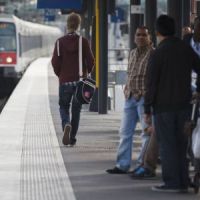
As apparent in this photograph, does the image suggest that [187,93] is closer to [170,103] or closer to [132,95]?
[170,103]

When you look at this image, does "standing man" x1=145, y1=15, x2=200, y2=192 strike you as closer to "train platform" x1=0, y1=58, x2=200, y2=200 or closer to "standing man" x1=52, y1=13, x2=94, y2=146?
"train platform" x1=0, y1=58, x2=200, y2=200

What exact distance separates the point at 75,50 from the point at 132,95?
107 inches

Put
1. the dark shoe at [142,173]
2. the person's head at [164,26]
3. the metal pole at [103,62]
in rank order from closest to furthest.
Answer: the person's head at [164,26], the dark shoe at [142,173], the metal pole at [103,62]

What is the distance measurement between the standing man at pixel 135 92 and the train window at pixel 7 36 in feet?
90.0

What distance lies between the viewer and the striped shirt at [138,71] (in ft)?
34.1

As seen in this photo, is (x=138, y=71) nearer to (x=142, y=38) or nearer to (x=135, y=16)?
(x=142, y=38)

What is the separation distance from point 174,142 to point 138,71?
1.36 metres

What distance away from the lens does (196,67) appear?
9.37m

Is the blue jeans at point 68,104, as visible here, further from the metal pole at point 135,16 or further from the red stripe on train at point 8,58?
the red stripe on train at point 8,58

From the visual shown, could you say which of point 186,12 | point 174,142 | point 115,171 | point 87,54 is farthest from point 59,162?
point 186,12

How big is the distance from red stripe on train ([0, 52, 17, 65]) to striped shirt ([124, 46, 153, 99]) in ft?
88.3

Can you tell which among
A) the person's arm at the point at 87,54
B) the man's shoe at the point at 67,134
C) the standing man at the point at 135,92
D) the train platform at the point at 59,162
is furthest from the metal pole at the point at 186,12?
the standing man at the point at 135,92

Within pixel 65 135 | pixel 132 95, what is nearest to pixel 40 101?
pixel 65 135

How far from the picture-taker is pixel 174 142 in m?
9.31
